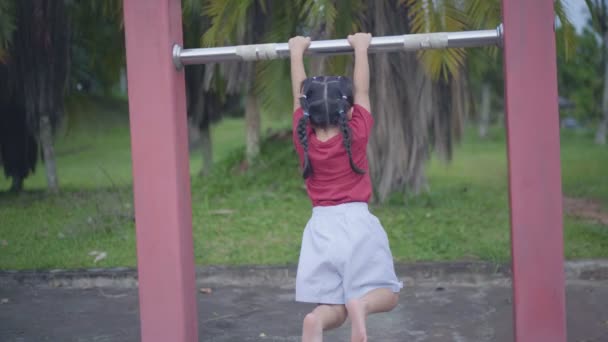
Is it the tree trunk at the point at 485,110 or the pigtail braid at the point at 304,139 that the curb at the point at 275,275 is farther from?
the tree trunk at the point at 485,110

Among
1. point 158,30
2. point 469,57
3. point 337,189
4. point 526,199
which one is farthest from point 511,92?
point 469,57

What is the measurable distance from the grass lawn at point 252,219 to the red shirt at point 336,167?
2951 millimetres

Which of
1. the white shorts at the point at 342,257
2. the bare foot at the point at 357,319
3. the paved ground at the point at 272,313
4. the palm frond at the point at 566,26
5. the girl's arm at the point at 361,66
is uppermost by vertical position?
the palm frond at the point at 566,26

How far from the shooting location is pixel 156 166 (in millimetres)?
3018

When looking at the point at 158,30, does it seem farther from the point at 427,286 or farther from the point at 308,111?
the point at 427,286

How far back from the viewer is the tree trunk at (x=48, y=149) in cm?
918

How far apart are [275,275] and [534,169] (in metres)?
3.10

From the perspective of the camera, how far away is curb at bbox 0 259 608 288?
5.46m

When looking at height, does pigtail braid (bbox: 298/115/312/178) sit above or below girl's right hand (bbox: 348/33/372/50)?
below

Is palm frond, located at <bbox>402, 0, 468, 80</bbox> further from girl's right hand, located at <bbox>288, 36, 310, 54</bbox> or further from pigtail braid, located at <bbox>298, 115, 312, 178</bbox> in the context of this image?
pigtail braid, located at <bbox>298, 115, 312, 178</bbox>

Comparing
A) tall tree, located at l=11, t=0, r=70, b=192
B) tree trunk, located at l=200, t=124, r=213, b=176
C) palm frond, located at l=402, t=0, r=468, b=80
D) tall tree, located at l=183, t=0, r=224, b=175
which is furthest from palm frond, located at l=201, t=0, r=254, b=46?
tree trunk, located at l=200, t=124, r=213, b=176

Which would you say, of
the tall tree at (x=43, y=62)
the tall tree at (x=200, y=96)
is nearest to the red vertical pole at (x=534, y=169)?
the tall tree at (x=200, y=96)

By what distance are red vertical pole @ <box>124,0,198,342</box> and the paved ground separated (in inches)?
51.4

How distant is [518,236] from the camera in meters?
2.86
